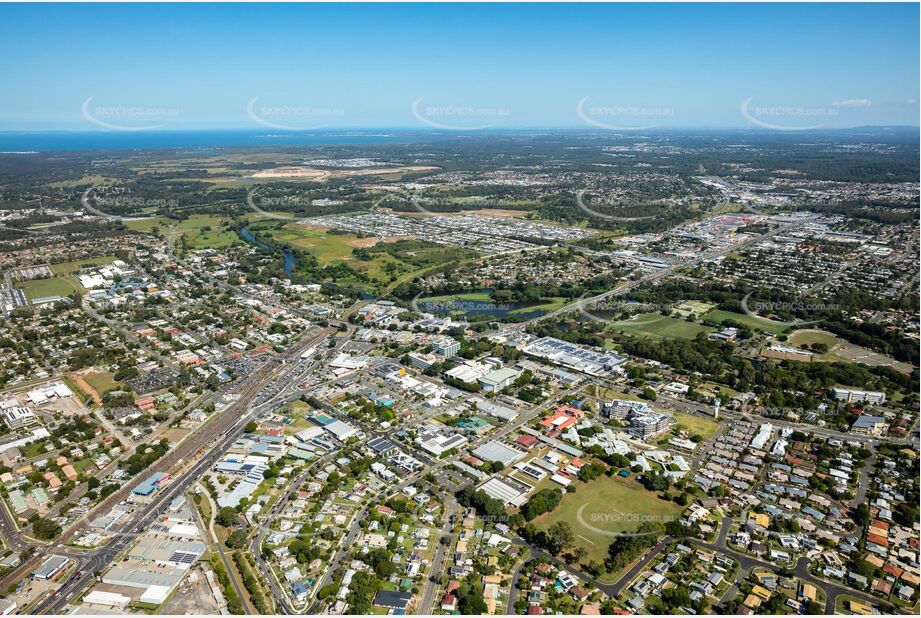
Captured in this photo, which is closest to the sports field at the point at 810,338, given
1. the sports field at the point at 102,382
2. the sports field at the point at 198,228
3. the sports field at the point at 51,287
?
the sports field at the point at 102,382

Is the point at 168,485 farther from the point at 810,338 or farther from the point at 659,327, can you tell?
the point at 810,338

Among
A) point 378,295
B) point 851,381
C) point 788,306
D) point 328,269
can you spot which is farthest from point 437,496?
point 328,269

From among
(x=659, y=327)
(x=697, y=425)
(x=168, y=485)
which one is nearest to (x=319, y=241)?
(x=659, y=327)

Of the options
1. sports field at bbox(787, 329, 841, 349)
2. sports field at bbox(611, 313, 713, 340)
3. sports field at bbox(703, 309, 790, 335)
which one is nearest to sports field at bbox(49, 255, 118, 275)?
sports field at bbox(611, 313, 713, 340)

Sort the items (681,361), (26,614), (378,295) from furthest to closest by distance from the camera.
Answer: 1. (378,295)
2. (681,361)
3. (26,614)

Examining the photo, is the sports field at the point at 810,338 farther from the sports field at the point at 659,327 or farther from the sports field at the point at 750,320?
the sports field at the point at 659,327

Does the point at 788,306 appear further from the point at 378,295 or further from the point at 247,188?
the point at 247,188
